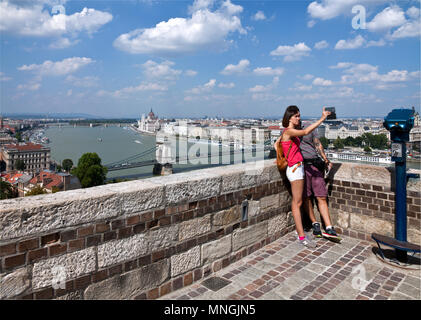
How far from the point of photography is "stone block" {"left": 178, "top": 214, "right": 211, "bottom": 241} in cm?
201

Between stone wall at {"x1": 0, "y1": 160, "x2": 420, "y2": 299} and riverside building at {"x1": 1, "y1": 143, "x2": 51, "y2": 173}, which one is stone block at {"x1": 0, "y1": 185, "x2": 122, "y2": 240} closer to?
stone wall at {"x1": 0, "y1": 160, "x2": 420, "y2": 299}

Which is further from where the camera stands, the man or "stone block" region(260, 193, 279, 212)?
the man

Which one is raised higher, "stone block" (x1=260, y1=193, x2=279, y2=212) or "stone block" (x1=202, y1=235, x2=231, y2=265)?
"stone block" (x1=260, y1=193, x2=279, y2=212)

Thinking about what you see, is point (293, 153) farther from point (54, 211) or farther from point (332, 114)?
point (54, 211)

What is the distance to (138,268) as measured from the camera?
1790mm

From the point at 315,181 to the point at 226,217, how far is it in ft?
3.42

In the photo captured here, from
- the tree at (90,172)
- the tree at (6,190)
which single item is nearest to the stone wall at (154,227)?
the tree at (90,172)

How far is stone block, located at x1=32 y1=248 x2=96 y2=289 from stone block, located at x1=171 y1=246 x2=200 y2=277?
0.55m

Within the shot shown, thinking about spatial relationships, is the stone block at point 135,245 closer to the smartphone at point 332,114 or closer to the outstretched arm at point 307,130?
the outstretched arm at point 307,130

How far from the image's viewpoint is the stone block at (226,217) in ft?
7.32

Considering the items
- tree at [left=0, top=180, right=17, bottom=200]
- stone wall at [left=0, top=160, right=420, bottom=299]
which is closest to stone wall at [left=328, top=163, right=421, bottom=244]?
stone wall at [left=0, top=160, right=420, bottom=299]
